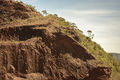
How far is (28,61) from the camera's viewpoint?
13.2 m

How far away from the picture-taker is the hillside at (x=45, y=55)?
1307 cm

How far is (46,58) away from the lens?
1338 cm

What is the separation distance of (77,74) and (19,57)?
→ 13.7 feet

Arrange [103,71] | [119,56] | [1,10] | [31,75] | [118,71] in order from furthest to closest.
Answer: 1. [119,56]
2. [118,71]
3. [1,10]
4. [103,71]
5. [31,75]

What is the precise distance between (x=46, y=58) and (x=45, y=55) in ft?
0.75

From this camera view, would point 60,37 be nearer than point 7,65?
No

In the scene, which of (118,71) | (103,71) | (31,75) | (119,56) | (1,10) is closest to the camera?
(31,75)

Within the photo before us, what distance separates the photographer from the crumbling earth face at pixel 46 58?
13031 millimetres

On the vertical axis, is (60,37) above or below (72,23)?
below

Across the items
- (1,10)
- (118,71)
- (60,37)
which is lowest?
(118,71)

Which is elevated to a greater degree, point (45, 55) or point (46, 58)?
point (45, 55)

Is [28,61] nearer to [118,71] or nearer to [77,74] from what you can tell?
[77,74]

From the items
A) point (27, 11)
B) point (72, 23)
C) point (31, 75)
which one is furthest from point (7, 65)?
point (72, 23)

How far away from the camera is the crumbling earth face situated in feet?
42.8
